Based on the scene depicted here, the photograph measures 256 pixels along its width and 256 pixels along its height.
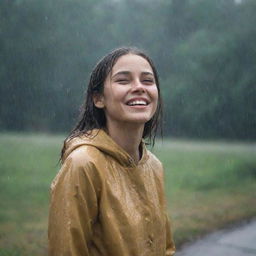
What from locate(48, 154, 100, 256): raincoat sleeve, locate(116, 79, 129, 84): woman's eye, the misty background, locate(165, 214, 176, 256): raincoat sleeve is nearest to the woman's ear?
locate(116, 79, 129, 84): woman's eye

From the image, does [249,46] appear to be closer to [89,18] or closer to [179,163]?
[179,163]

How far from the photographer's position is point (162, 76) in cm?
705

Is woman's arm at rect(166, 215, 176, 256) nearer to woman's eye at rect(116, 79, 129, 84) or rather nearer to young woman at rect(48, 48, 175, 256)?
young woman at rect(48, 48, 175, 256)

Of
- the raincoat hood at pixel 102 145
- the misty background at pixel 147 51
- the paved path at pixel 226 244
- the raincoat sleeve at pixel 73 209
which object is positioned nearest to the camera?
the raincoat sleeve at pixel 73 209

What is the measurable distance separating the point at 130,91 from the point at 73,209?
19.1 inches

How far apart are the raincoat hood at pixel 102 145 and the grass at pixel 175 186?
2886 mm

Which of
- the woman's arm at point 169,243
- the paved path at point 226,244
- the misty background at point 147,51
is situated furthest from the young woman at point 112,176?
the misty background at point 147,51

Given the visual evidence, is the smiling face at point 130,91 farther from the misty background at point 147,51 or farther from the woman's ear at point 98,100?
the misty background at point 147,51

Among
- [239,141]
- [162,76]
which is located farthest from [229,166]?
[162,76]

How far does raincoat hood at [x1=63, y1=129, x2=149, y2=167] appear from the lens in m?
1.53

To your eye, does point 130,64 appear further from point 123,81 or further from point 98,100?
point 98,100

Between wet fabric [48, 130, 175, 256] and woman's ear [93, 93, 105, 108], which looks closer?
wet fabric [48, 130, 175, 256]

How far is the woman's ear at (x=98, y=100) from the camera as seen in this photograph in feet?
5.55

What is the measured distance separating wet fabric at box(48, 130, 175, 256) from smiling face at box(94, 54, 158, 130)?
0.11 metres
